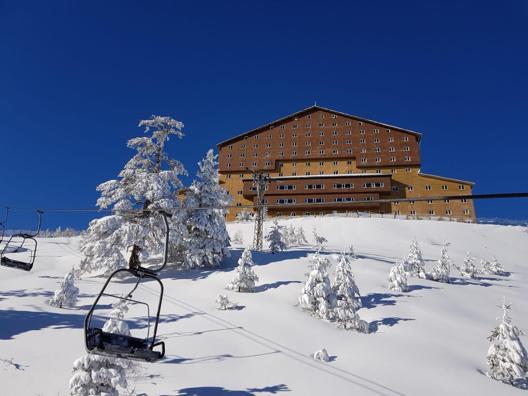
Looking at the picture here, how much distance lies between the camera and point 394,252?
40.2 metres

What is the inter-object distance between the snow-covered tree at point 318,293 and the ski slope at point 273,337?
1.67ft

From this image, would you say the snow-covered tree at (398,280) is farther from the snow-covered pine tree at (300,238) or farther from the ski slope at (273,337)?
the snow-covered pine tree at (300,238)

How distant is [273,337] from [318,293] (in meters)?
3.83

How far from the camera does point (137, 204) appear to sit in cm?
2695

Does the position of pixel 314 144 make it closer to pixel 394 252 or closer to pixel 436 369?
pixel 394 252

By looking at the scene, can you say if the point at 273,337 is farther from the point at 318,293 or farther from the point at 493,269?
the point at 493,269

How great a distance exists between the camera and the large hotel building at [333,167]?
65.4 m

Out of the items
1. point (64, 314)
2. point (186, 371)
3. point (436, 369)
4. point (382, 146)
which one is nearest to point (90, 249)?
point (64, 314)

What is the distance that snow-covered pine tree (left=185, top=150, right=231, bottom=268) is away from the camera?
2830cm

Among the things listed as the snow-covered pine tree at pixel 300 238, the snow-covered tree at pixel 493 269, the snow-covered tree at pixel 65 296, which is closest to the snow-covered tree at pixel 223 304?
the snow-covered tree at pixel 65 296

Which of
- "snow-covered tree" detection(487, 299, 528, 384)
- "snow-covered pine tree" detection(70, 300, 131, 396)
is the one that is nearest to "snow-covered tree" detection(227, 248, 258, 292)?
"snow-covered tree" detection(487, 299, 528, 384)

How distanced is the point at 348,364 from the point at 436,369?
330 cm

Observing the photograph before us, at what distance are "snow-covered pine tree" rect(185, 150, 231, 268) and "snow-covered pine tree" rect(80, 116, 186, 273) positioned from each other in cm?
158

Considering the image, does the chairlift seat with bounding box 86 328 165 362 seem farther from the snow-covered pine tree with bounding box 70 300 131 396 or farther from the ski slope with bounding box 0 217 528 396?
the ski slope with bounding box 0 217 528 396
